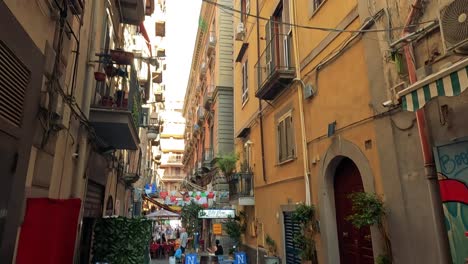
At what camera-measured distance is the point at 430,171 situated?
4.80 m

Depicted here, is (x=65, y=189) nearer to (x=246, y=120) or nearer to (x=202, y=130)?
(x=246, y=120)

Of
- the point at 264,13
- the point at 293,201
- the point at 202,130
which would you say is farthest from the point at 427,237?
the point at 202,130

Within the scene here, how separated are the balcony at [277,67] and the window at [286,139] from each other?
934 millimetres

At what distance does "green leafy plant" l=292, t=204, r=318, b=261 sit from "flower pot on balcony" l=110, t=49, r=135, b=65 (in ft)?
17.9

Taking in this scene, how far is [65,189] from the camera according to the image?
21.0 ft

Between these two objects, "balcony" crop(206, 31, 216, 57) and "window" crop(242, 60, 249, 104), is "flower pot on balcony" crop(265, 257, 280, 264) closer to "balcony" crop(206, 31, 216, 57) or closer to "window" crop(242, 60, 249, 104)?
"window" crop(242, 60, 249, 104)

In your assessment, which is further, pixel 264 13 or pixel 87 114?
pixel 264 13

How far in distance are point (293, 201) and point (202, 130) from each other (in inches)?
842

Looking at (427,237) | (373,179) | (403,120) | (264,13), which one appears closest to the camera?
(427,237)

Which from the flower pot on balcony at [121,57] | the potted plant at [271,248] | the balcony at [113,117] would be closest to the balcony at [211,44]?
the balcony at [113,117]

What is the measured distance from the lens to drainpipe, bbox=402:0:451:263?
15.1 ft

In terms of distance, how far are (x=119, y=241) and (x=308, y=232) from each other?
446 centimetres

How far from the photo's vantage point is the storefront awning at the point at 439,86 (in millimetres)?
3727

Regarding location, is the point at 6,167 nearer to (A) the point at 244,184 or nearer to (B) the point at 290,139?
(B) the point at 290,139
